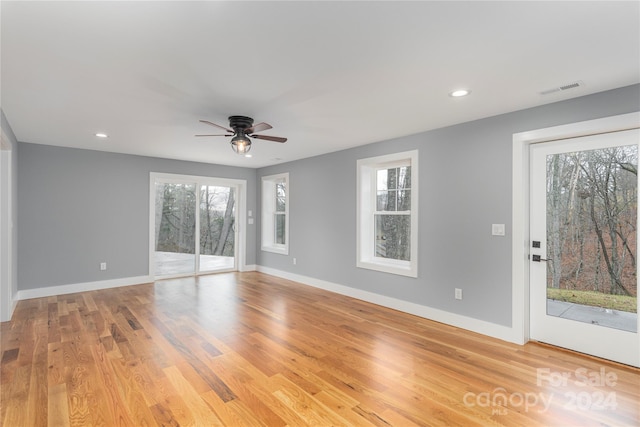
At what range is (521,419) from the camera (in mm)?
2023

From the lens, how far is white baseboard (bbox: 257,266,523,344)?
3322 millimetres

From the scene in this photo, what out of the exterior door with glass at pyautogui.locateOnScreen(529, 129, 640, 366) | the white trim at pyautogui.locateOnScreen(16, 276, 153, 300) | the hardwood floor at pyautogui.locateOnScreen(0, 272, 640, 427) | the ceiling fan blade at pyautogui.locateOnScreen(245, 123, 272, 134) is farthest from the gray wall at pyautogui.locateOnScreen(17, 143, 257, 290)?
the exterior door with glass at pyautogui.locateOnScreen(529, 129, 640, 366)

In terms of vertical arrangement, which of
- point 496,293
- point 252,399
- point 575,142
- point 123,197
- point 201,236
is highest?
point 575,142

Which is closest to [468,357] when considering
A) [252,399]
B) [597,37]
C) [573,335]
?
[573,335]

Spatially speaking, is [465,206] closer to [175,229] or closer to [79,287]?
[175,229]

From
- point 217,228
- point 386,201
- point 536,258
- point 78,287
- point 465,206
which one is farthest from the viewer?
point 217,228

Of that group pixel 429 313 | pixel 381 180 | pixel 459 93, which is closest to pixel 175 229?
pixel 381 180

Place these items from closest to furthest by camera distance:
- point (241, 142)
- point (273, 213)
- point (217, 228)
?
point (241, 142), point (217, 228), point (273, 213)

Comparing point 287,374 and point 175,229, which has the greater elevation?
point 175,229

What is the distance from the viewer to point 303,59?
219cm

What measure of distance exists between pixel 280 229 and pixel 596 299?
5.47 meters

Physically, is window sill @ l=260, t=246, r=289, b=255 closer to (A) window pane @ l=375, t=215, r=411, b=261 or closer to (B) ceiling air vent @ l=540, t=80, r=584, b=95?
(A) window pane @ l=375, t=215, r=411, b=261

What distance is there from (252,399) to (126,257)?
4698 millimetres

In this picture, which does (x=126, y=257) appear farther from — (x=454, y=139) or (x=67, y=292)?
(x=454, y=139)
